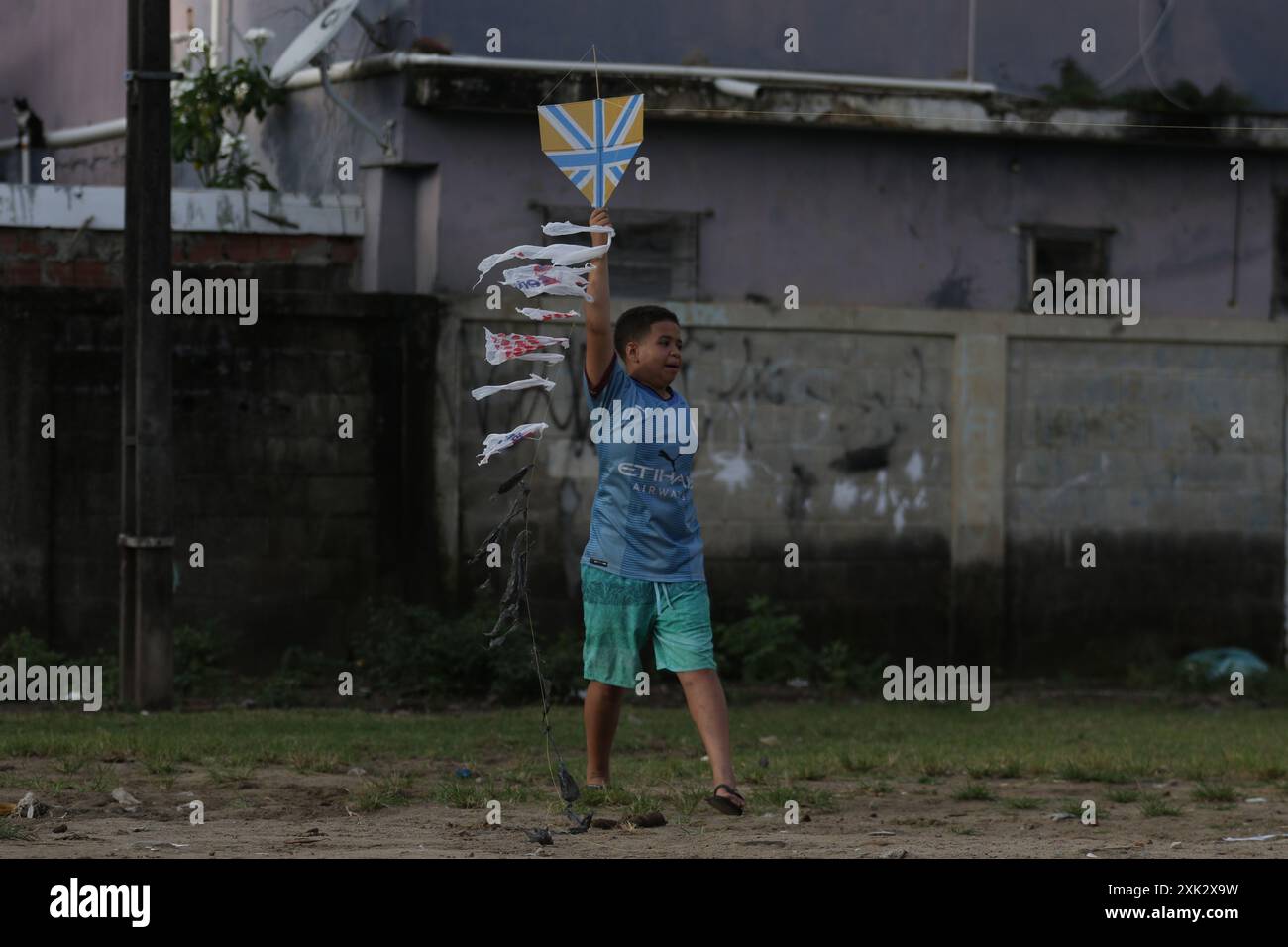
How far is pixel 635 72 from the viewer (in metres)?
14.1

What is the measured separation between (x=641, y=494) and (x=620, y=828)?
1.17 m

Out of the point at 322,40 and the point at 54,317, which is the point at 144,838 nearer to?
the point at 54,317

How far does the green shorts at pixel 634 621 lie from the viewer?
7.54 meters

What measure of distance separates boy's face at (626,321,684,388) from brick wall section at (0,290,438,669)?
20.3 ft

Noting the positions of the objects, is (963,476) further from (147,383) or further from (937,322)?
(147,383)

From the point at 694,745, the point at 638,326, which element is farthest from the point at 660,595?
the point at 694,745

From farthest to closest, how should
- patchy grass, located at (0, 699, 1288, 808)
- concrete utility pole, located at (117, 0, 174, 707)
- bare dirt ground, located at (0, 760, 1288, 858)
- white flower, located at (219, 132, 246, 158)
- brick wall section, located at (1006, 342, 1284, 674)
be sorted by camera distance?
white flower, located at (219, 132, 246, 158)
brick wall section, located at (1006, 342, 1284, 674)
concrete utility pole, located at (117, 0, 174, 707)
patchy grass, located at (0, 699, 1288, 808)
bare dirt ground, located at (0, 760, 1288, 858)

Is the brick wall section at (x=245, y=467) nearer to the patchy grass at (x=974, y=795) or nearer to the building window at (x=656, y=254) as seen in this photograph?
the building window at (x=656, y=254)

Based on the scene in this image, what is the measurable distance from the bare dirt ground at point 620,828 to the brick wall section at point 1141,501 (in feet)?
20.2

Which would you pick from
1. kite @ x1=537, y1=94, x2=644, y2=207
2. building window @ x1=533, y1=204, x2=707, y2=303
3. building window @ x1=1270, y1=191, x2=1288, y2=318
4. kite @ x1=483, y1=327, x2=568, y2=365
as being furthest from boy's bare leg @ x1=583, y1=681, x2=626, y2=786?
building window @ x1=1270, y1=191, x2=1288, y2=318

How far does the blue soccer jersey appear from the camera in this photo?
7.50m

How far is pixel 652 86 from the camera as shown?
1409 centimetres

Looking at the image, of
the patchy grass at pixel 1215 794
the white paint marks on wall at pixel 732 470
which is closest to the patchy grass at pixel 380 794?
the patchy grass at pixel 1215 794

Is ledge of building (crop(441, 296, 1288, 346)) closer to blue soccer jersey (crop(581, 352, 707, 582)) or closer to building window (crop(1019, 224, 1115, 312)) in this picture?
building window (crop(1019, 224, 1115, 312))
